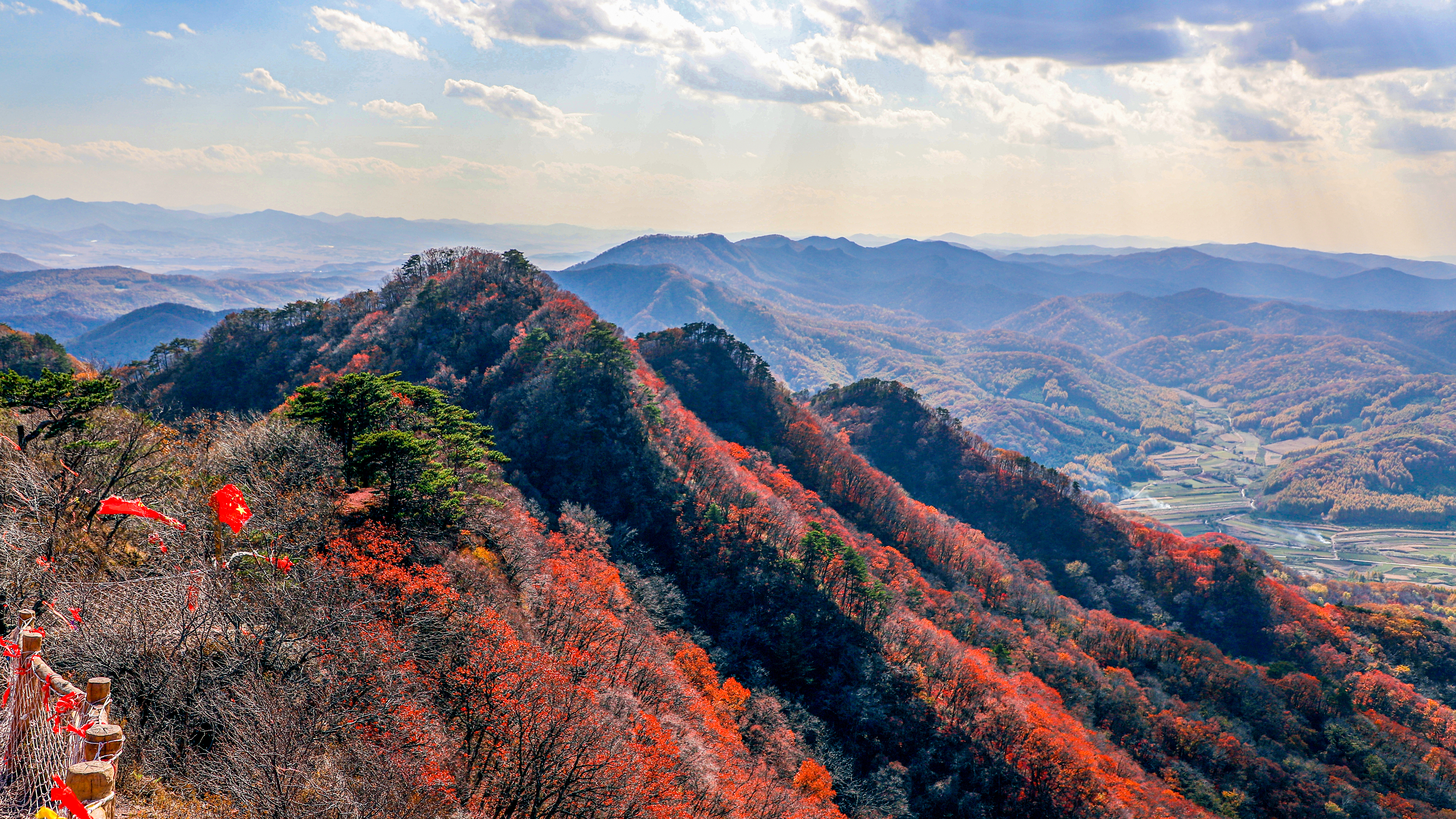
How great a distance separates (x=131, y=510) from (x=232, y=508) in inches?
119

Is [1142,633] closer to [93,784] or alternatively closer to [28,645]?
[93,784]

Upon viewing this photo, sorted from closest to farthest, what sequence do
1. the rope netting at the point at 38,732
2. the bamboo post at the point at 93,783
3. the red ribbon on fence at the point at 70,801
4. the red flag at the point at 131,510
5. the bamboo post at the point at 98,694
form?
the red ribbon on fence at the point at 70,801, the bamboo post at the point at 93,783, the rope netting at the point at 38,732, the bamboo post at the point at 98,694, the red flag at the point at 131,510

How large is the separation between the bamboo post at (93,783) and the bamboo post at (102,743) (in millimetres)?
214

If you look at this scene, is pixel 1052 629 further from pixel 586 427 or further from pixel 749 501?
pixel 586 427

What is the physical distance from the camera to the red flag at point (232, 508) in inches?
1006

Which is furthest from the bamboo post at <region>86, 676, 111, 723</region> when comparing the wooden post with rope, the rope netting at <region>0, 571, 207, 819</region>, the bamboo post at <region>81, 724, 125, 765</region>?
the wooden post with rope

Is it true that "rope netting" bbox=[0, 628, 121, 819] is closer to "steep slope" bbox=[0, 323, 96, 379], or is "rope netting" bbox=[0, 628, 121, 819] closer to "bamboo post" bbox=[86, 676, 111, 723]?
"bamboo post" bbox=[86, 676, 111, 723]

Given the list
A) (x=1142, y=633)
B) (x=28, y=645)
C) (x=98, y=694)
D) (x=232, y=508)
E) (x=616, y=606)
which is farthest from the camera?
(x=1142, y=633)

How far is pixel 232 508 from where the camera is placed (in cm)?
2592

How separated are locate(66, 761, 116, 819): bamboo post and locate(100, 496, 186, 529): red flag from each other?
53.4 ft

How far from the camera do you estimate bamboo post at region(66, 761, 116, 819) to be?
10164 mm

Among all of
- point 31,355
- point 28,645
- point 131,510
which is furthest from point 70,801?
point 31,355

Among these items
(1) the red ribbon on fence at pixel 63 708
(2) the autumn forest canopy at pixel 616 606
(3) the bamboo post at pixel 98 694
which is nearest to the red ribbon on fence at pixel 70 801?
(3) the bamboo post at pixel 98 694

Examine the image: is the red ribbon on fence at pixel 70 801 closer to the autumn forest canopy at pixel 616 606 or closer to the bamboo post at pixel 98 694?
the bamboo post at pixel 98 694
